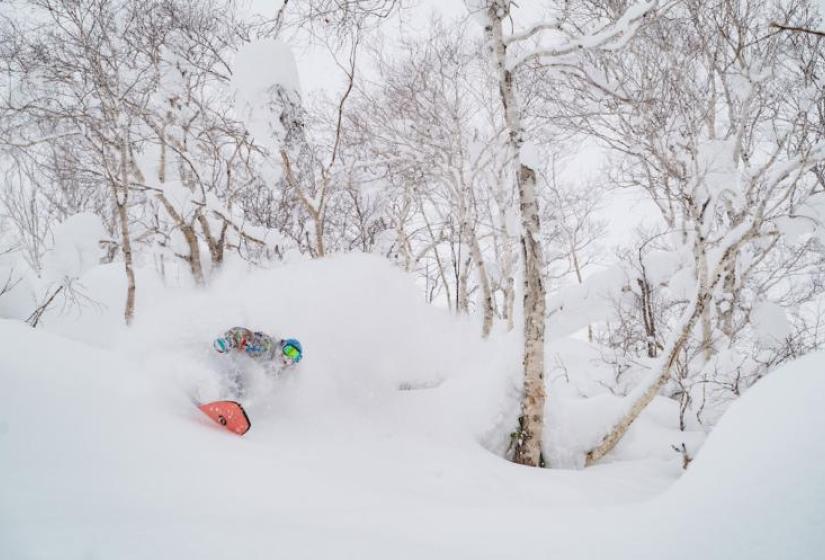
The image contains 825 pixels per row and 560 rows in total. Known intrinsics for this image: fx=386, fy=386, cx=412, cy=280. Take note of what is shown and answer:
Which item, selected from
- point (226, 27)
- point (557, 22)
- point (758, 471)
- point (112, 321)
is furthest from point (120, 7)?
point (758, 471)

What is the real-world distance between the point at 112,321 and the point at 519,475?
779 centimetres

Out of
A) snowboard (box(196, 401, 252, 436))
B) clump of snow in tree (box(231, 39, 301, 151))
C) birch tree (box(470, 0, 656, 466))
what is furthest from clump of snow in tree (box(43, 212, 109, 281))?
birch tree (box(470, 0, 656, 466))

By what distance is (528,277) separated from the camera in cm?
360

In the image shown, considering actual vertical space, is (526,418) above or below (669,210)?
below

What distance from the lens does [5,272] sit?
194 inches

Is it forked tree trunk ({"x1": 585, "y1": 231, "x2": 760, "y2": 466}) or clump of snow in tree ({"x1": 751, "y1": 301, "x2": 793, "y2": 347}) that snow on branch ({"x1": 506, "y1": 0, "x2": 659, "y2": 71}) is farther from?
clump of snow in tree ({"x1": 751, "y1": 301, "x2": 793, "y2": 347})

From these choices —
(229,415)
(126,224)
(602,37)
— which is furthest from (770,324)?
(126,224)

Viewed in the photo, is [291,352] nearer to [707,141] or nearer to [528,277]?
[528,277]

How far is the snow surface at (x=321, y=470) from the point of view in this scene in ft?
3.12

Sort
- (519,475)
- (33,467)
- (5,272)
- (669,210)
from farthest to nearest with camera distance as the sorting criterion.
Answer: (669,210), (5,272), (519,475), (33,467)

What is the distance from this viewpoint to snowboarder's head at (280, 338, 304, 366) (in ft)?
10.0

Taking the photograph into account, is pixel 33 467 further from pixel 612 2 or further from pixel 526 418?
pixel 612 2

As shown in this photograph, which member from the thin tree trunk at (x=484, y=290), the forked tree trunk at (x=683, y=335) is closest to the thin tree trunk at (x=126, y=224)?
the thin tree trunk at (x=484, y=290)

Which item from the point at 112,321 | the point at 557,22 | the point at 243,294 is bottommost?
the point at 243,294
